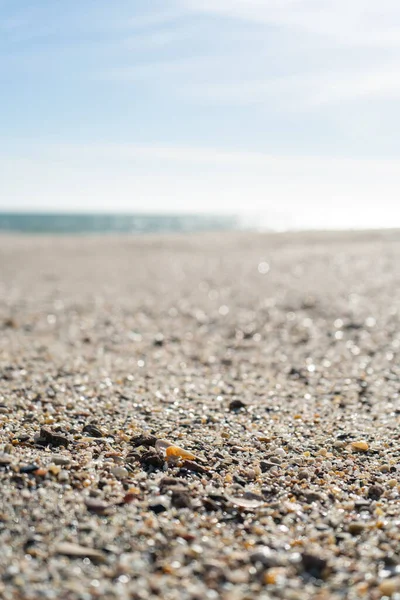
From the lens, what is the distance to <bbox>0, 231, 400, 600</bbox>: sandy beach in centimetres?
254

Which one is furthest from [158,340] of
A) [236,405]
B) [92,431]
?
[92,431]

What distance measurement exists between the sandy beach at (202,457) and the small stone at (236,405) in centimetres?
2

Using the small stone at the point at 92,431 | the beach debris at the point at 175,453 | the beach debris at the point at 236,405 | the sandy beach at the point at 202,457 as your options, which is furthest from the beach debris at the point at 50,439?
the beach debris at the point at 236,405

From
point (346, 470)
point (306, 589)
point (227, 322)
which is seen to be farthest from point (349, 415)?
point (227, 322)

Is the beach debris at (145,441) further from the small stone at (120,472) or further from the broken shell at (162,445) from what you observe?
the small stone at (120,472)

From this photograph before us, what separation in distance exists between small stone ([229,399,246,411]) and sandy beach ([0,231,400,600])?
0.02m

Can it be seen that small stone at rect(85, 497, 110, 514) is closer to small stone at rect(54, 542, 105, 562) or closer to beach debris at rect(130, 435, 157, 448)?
small stone at rect(54, 542, 105, 562)

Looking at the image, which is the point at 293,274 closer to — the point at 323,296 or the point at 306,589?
the point at 323,296

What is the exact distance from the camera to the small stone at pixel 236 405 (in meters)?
4.99

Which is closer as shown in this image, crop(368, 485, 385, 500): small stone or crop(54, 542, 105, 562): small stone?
crop(54, 542, 105, 562): small stone

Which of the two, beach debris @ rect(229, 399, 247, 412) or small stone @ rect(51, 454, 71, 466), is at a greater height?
small stone @ rect(51, 454, 71, 466)

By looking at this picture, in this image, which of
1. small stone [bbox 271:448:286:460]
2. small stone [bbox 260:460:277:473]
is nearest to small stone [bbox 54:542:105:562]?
small stone [bbox 260:460:277:473]

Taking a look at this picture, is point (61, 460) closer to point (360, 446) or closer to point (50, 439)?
point (50, 439)

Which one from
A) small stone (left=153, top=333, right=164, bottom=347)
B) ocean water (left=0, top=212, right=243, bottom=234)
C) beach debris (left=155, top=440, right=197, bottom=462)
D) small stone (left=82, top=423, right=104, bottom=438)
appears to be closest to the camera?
beach debris (left=155, top=440, right=197, bottom=462)
